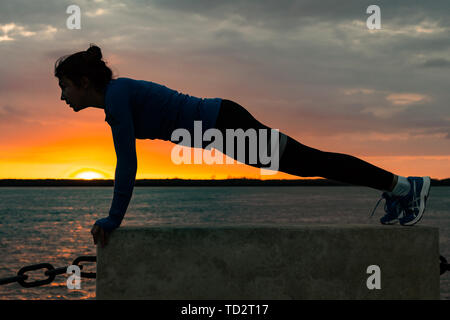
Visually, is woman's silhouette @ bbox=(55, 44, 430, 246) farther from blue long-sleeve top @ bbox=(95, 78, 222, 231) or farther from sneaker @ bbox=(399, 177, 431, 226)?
sneaker @ bbox=(399, 177, 431, 226)

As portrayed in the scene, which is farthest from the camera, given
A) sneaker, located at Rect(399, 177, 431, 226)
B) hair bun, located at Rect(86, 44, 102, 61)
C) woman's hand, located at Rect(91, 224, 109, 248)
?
sneaker, located at Rect(399, 177, 431, 226)

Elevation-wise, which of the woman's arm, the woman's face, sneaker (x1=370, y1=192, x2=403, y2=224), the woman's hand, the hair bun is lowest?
the woman's hand

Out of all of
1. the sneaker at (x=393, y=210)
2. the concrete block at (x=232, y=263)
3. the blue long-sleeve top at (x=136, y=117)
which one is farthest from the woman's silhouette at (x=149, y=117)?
the sneaker at (x=393, y=210)

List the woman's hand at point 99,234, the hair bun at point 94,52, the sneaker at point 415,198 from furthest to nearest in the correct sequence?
the sneaker at point 415,198, the hair bun at point 94,52, the woman's hand at point 99,234

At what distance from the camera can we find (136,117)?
299 cm

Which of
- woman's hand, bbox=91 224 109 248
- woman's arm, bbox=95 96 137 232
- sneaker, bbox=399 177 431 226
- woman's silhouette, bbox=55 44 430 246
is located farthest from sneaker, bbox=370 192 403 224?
woman's hand, bbox=91 224 109 248

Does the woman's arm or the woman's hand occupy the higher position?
the woman's arm

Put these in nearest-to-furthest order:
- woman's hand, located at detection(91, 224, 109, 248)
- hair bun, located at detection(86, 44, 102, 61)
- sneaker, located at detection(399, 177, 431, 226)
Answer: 1. woman's hand, located at detection(91, 224, 109, 248)
2. hair bun, located at detection(86, 44, 102, 61)
3. sneaker, located at detection(399, 177, 431, 226)

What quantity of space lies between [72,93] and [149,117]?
1.74ft

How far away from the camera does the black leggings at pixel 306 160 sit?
2998mm

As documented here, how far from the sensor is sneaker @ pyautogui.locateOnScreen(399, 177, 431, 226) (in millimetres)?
3311

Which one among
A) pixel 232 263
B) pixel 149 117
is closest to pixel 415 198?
pixel 232 263

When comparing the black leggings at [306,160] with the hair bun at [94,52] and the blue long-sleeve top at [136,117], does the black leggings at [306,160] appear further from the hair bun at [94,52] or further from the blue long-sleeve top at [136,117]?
the hair bun at [94,52]
